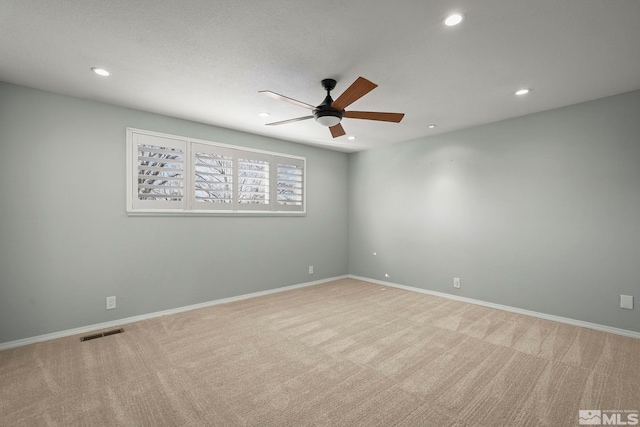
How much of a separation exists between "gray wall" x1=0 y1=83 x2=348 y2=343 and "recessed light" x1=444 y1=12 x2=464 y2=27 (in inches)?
126

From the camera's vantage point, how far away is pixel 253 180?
14.7 feet

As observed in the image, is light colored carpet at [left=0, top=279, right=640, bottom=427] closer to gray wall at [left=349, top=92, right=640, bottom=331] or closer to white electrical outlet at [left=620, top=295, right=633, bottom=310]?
white electrical outlet at [left=620, top=295, right=633, bottom=310]

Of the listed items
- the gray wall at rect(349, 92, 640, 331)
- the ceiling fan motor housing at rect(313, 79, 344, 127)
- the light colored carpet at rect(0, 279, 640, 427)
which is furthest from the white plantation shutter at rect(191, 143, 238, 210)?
the gray wall at rect(349, 92, 640, 331)

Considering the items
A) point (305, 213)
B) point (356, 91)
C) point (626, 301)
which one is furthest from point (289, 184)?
point (626, 301)

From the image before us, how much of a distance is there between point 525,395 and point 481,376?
0.29 m

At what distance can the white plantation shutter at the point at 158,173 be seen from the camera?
11.2 feet

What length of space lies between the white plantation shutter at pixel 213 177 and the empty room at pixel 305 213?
0.03 metres

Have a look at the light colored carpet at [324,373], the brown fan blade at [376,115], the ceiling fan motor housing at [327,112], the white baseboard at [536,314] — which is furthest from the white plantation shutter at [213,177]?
the white baseboard at [536,314]

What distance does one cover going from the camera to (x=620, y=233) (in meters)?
3.05

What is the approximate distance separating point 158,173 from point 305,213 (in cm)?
241

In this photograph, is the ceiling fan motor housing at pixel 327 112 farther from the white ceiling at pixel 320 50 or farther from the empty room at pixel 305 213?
the white ceiling at pixel 320 50

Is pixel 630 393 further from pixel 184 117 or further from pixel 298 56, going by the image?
pixel 184 117

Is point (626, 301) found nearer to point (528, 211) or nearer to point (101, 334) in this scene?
point (528, 211)

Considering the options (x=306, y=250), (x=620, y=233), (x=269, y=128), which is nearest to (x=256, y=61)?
(x=269, y=128)
